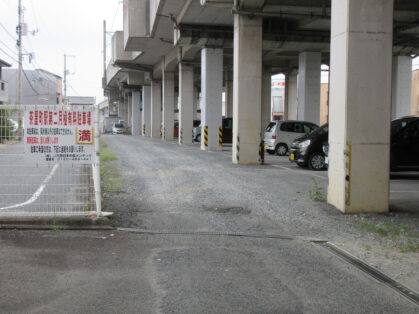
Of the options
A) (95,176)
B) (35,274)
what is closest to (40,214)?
(95,176)

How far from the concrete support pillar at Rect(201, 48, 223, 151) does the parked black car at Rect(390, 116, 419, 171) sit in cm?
1396

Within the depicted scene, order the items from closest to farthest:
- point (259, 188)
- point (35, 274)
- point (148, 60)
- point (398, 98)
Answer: point (35, 274), point (259, 188), point (398, 98), point (148, 60)

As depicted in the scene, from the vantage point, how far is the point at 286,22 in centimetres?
2406

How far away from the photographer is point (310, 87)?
28906mm

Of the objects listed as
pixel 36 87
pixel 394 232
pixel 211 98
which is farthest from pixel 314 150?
pixel 36 87

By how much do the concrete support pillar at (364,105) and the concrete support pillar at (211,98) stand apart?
1848 cm

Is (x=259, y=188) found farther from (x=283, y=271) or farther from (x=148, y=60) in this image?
(x=148, y=60)

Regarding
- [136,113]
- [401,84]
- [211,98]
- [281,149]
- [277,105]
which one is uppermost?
[401,84]

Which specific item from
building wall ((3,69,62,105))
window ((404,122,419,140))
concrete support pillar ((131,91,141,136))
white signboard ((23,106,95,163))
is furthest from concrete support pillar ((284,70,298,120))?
building wall ((3,69,62,105))

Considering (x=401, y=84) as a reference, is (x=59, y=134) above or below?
below

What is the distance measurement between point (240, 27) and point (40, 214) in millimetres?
12519

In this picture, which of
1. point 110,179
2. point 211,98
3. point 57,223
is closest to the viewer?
point 57,223

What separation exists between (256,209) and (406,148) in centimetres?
722

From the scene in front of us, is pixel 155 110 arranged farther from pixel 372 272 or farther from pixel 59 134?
pixel 372 272
